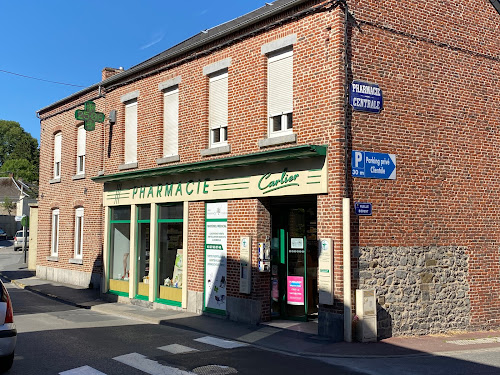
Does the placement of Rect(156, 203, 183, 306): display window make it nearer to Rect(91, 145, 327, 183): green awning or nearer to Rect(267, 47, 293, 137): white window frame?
Rect(91, 145, 327, 183): green awning

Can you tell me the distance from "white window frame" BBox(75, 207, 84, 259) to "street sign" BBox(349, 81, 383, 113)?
1314 centimetres

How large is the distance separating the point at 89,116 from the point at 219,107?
6.61 m

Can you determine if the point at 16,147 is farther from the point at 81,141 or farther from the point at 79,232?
the point at 79,232

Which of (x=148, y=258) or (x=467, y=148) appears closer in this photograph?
(x=467, y=148)

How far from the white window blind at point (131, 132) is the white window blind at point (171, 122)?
69.7 inches

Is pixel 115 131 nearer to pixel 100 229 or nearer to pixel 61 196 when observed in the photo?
pixel 100 229

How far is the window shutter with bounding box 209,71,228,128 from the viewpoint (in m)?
→ 13.7

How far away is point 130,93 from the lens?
17.0 m

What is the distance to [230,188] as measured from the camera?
42.8 ft

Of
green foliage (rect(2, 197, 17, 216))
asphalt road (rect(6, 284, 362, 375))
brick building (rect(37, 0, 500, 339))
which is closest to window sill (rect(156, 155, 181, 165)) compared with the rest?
brick building (rect(37, 0, 500, 339))

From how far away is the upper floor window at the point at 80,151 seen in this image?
20359 millimetres

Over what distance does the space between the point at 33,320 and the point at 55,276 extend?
977 centimetres


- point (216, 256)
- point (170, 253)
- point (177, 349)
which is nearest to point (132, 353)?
point (177, 349)

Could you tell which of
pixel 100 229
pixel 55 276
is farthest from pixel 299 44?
pixel 55 276
